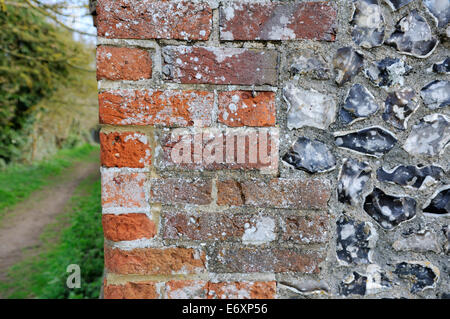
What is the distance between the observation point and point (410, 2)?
96 centimetres

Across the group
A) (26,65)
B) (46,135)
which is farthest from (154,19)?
(46,135)

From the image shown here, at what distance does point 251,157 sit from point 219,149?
10 centimetres

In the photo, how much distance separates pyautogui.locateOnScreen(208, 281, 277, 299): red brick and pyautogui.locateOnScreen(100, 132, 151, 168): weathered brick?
430 mm

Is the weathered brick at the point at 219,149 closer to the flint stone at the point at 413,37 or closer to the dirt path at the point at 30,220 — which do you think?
the flint stone at the point at 413,37

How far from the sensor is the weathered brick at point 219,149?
92cm

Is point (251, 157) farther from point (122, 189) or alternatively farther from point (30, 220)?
point (30, 220)

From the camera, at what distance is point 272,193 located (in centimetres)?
96

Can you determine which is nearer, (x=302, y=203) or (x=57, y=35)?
(x=302, y=203)

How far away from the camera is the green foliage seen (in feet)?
17.7

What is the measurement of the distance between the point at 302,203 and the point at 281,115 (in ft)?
0.89

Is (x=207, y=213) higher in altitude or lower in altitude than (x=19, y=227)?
higher

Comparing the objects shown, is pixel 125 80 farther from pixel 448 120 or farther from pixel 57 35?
pixel 57 35

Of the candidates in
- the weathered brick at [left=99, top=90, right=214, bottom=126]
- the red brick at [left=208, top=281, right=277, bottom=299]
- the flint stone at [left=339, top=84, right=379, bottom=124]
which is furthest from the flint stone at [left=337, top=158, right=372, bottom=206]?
the weathered brick at [left=99, top=90, right=214, bottom=126]

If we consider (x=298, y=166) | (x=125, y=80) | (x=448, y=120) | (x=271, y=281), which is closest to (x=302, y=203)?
(x=298, y=166)
